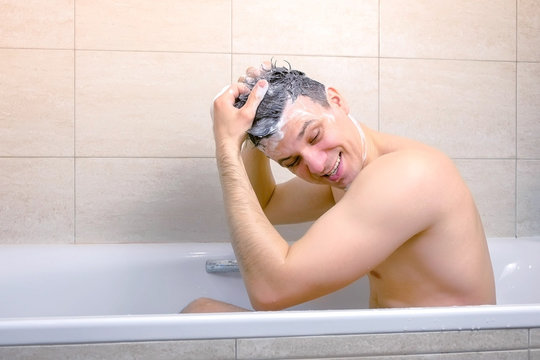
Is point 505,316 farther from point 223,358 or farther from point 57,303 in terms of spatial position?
point 57,303

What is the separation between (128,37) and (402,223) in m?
1.09

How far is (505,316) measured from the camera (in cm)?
94

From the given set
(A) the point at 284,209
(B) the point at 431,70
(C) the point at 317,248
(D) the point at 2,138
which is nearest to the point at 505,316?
(C) the point at 317,248

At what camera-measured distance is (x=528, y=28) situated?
1.99m

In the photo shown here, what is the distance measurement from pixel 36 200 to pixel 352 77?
1.04 m

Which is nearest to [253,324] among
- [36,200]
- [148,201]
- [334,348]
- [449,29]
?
[334,348]

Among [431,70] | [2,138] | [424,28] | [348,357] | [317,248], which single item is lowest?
[348,357]

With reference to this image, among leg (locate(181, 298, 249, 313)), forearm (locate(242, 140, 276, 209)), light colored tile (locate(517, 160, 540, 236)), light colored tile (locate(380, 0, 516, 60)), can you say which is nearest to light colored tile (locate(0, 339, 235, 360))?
leg (locate(181, 298, 249, 313))

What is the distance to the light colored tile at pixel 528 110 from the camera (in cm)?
199

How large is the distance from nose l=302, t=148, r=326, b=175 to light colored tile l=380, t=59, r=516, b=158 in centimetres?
75

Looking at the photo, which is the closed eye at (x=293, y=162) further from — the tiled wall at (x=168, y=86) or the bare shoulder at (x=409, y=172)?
the tiled wall at (x=168, y=86)

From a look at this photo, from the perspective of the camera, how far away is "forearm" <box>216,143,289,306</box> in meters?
1.07

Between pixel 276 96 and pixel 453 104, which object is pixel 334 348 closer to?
pixel 276 96

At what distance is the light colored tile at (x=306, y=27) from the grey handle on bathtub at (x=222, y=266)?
64 centimetres
